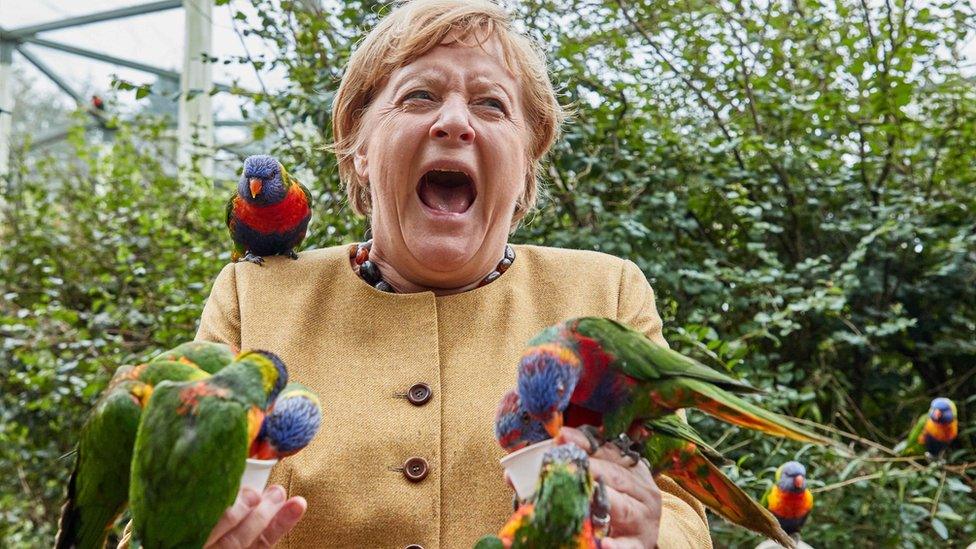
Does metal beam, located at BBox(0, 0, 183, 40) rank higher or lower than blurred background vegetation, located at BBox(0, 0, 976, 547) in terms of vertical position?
higher

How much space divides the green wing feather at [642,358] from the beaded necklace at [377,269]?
69 cm

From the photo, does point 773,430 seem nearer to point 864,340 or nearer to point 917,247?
point 864,340

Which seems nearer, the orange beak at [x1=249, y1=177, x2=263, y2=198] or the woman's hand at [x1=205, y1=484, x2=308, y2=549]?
the woman's hand at [x1=205, y1=484, x2=308, y2=549]

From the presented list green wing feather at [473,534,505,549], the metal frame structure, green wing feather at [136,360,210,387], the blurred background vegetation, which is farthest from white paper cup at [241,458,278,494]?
the metal frame structure

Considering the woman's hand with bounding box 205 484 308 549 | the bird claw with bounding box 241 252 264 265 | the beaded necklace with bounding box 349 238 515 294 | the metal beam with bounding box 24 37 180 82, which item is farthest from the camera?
the metal beam with bounding box 24 37 180 82

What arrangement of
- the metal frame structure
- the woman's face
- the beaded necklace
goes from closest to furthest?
the woman's face < the beaded necklace < the metal frame structure

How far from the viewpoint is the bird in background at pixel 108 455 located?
105 cm

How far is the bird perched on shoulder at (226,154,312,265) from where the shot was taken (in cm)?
215

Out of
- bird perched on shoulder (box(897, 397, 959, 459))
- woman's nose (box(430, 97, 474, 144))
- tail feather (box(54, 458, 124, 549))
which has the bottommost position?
bird perched on shoulder (box(897, 397, 959, 459))

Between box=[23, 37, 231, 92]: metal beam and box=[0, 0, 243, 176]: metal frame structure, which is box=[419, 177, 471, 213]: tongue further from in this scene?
box=[23, 37, 231, 92]: metal beam

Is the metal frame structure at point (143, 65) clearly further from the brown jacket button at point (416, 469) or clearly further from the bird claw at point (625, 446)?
the bird claw at point (625, 446)

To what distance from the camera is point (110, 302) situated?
3932 mm

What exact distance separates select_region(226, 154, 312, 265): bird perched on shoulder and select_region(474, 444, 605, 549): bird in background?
1147mm

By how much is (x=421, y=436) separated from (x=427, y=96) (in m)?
0.64
